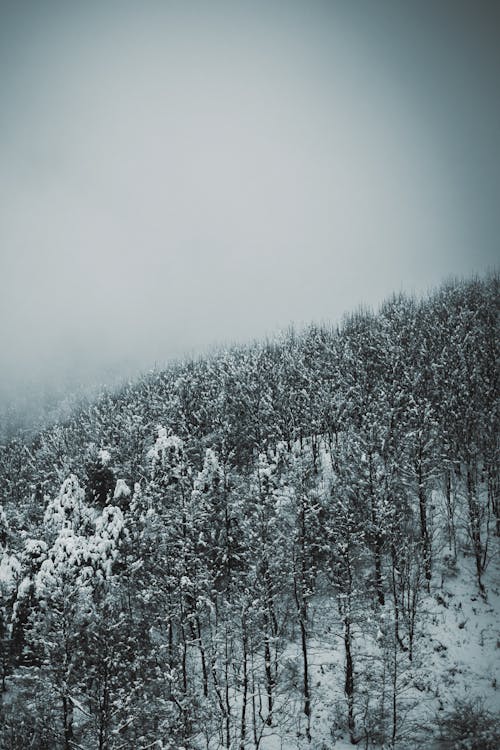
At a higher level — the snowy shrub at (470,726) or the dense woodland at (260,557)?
the dense woodland at (260,557)

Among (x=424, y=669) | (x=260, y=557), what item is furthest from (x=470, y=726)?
(x=260, y=557)

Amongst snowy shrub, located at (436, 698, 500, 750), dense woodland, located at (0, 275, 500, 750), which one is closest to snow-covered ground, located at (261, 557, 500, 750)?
dense woodland, located at (0, 275, 500, 750)

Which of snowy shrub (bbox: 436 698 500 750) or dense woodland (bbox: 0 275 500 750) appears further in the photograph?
dense woodland (bbox: 0 275 500 750)

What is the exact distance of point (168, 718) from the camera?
21.9 metres

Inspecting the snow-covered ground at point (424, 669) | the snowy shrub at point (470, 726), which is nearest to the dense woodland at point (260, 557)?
the snow-covered ground at point (424, 669)

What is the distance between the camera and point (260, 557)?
2231 centimetres

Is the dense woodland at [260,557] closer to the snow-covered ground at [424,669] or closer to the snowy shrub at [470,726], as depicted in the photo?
the snow-covered ground at [424,669]

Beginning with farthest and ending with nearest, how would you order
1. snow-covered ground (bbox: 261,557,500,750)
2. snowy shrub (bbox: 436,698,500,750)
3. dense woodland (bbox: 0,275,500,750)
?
snow-covered ground (bbox: 261,557,500,750), dense woodland (bbox: 0,275,500,750), snowy shrub (bbox: 436,698,500,750)

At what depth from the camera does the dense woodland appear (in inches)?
820

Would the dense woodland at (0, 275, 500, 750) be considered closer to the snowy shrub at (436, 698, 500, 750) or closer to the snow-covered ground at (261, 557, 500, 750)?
the snow-covered ground at (261, 557, 500, 750)

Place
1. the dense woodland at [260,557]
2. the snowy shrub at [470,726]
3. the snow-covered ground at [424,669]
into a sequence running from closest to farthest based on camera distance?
the snowy shrub at [470,726]
the dense woodland at [260,557]
the snow-covered ground at [424,669]

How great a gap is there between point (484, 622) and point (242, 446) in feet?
88.2

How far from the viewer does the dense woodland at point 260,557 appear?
820 inches

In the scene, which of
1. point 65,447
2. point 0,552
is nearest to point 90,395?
point 65,447
